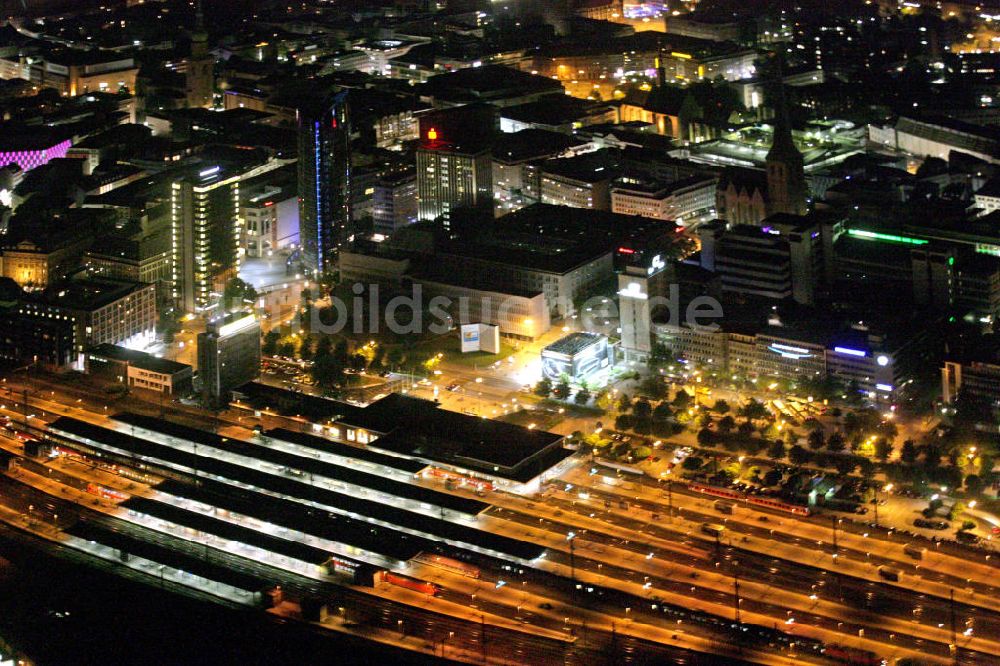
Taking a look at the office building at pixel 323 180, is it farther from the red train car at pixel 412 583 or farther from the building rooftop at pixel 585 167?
the red train car at pixel 412 583

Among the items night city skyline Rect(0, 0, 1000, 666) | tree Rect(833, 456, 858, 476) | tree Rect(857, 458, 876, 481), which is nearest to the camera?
night city skyline Rect(0, 0, 1000, 666)

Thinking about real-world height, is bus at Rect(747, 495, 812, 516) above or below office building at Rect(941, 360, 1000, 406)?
below

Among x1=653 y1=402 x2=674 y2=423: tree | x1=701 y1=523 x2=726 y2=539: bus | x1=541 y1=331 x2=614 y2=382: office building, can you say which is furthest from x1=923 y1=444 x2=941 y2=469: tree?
x1=541 y1=331 x2=614 y2=382: office building

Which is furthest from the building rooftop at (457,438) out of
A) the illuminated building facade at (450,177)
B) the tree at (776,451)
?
the illuminated building facade at (450,177)

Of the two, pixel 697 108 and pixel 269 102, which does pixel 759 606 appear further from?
pixel 269 102

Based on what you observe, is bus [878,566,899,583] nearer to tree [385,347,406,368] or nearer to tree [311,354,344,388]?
tree [385,347,406,368]

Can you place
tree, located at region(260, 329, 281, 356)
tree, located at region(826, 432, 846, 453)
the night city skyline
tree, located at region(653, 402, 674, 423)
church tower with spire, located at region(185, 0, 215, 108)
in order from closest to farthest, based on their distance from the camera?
the night city skyline, tree, located at region(826, 432, 846, 453), tree, located at region(653, 402, 674, 423), tree, located at region(260, 329, 281, 356), church tower with spire, located at region(185, 0, 215, 108)
